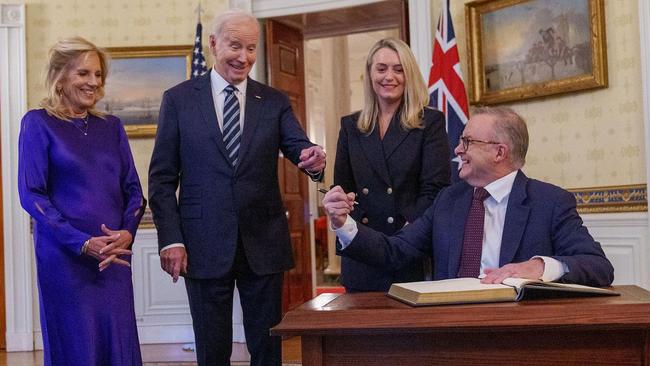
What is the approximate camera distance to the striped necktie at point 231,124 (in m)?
2.97

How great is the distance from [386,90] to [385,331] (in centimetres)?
157

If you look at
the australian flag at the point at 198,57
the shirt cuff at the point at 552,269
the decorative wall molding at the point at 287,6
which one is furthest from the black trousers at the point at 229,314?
the decorative wall molding at the point at 287,6

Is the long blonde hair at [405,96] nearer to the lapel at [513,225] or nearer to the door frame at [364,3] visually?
the lapel at [513,225]

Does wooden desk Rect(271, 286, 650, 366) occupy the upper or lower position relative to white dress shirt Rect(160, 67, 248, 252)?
lower

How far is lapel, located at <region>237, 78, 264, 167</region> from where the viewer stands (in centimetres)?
297

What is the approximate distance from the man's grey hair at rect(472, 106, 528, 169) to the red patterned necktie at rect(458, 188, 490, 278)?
202 millimetres

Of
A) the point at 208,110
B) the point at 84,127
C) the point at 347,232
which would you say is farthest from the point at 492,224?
the point at 84,127

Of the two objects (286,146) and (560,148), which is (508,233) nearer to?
(286,146)

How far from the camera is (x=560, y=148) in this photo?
5555mm

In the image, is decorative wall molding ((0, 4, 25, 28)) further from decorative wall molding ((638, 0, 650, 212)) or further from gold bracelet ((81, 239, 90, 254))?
decorative wall molding ((638, 0, 650, 212))

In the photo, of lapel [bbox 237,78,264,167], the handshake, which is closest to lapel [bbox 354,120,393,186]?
lapel [bbox 237,78,264,167]

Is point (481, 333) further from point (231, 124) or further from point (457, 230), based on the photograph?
point (231, 124)

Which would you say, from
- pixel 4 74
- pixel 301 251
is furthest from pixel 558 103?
pixel 4 74

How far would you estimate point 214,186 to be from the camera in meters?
2.94
